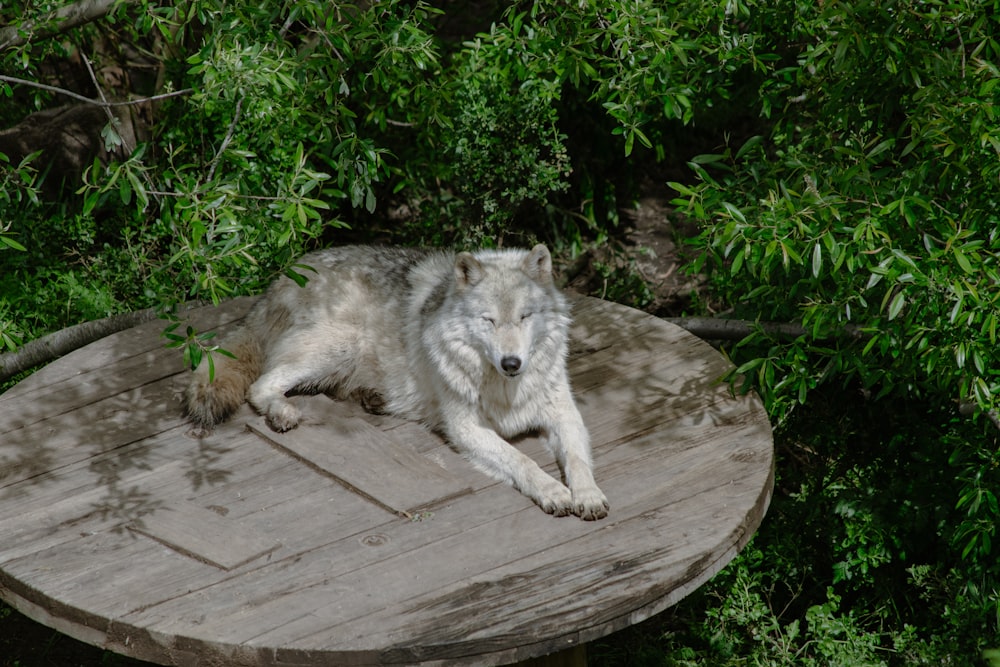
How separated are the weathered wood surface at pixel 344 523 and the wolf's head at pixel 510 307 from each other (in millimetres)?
401

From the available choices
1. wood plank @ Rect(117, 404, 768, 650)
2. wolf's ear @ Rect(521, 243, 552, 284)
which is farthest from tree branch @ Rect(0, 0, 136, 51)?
wood plank @ Rect(117, 404, 768, 650)

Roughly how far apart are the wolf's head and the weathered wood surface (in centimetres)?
40

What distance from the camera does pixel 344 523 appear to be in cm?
342

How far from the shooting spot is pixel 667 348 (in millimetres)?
4562

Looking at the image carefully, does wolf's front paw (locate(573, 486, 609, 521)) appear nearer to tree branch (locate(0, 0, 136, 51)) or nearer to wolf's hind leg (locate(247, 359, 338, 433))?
wolf's hind leg (locate(247, 359, 338, 433))

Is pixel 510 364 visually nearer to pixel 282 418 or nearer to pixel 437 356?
pixel 437 356

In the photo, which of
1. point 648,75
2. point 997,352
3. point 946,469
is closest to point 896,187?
point 997,352

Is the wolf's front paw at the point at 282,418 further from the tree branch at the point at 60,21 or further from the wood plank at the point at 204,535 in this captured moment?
the tree branch at the point at 60,21

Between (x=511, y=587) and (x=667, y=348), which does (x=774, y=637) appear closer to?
(x=667, y=348)

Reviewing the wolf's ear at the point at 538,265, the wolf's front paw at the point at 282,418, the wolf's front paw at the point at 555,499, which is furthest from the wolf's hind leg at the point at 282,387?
the wolf's front paw at the point at 555,499

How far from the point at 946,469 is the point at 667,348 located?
4.79ft

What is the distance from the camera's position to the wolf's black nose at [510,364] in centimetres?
377

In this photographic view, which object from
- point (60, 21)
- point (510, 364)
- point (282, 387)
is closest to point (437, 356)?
point (510, 364)

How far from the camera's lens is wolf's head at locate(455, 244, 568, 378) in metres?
3.85
